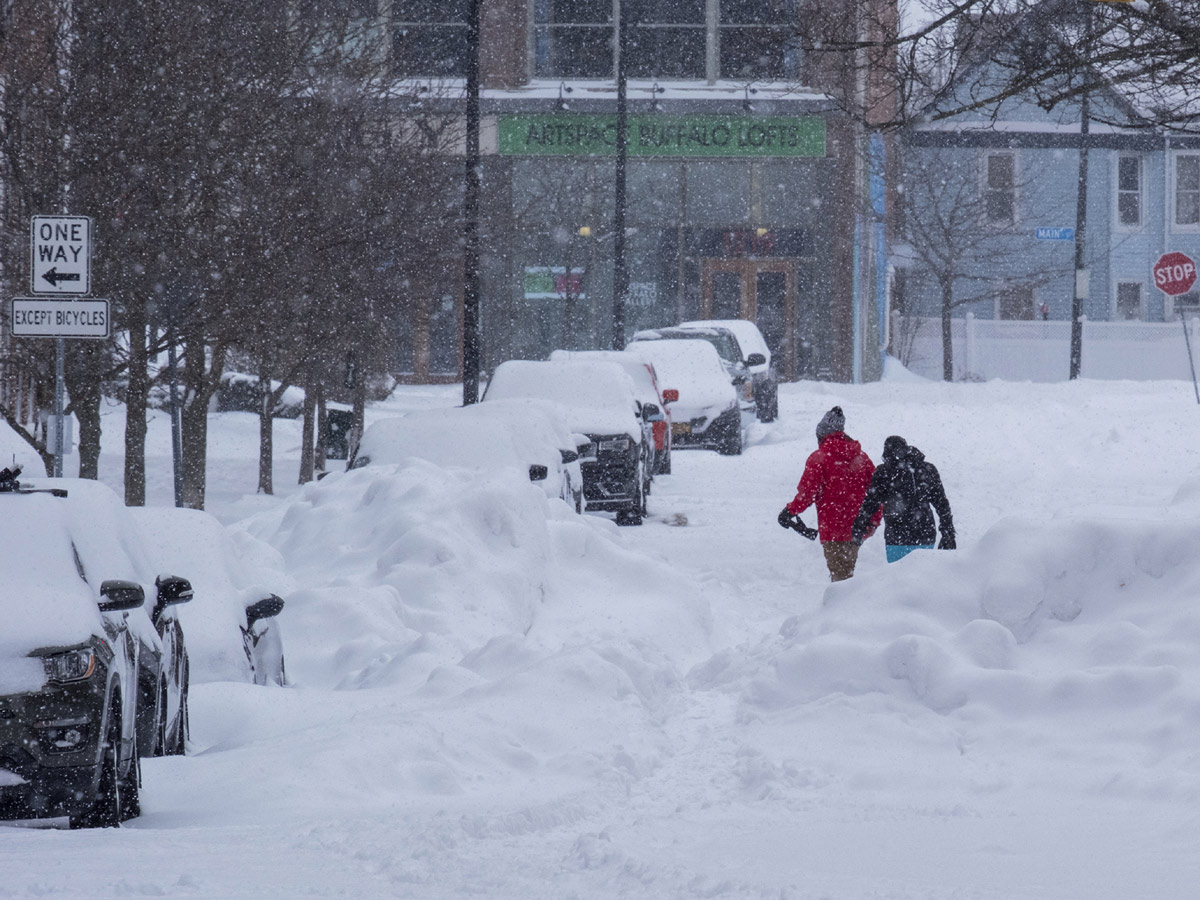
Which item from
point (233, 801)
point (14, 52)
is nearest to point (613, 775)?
point (233, 801)

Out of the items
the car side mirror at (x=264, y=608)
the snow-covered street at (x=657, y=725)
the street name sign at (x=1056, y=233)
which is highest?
the street name sign at (x=1056, y=233)

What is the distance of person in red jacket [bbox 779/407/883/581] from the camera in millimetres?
12000

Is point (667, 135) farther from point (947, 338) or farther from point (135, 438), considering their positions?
point (135, 438)

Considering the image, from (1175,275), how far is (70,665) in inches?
1055

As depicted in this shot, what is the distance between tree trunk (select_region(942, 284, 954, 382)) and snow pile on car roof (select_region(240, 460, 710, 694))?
28.5m

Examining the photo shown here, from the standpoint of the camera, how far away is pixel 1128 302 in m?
47.4

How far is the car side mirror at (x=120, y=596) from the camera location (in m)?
6.18

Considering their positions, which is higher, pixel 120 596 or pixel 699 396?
pixel 699 396

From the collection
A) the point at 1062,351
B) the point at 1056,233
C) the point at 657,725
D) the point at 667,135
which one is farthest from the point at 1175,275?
the point at 657,725

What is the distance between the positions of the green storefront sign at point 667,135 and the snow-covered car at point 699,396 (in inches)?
575

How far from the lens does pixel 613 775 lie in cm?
699

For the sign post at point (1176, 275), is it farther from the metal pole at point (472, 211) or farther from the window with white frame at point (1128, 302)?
the window with white frame at point (1128, 302)

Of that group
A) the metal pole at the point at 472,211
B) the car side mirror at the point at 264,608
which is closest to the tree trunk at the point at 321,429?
the metal pole at the point at 472,211

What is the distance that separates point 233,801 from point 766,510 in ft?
43.2
